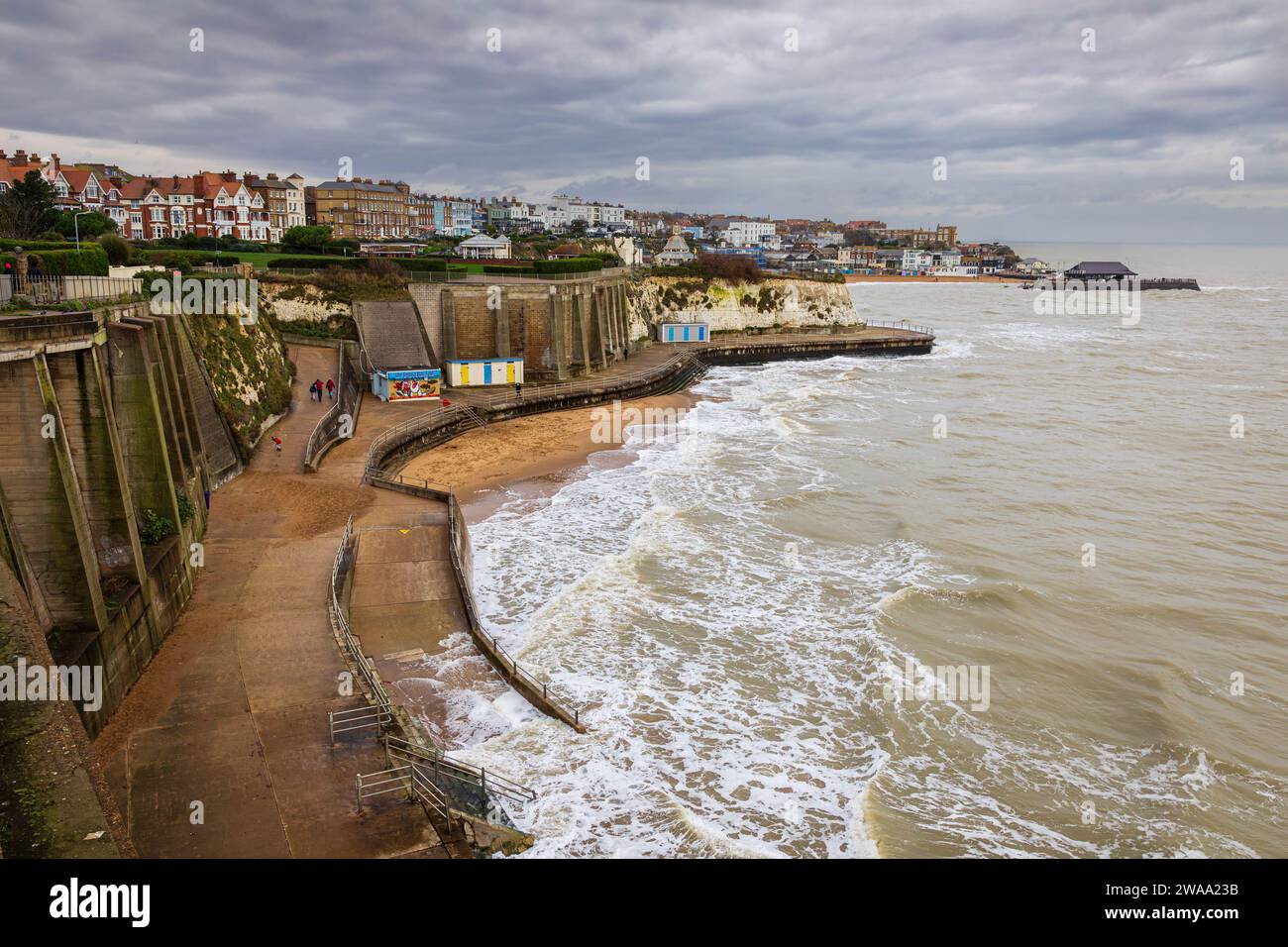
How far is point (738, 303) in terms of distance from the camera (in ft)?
229

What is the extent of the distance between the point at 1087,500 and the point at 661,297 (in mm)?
43532

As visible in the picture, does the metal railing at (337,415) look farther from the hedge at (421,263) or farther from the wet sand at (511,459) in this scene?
the hedge at (421,263)

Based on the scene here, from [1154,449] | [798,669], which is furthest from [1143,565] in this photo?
[1154,449]

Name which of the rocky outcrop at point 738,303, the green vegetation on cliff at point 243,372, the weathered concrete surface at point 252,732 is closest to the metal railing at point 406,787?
the weathered concrete surface at point 252,732

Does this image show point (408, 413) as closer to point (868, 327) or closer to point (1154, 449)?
point (1154, 449)

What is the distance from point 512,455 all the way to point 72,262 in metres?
15.3

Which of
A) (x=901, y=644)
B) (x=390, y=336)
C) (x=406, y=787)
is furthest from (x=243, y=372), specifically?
(x=901, y=644)

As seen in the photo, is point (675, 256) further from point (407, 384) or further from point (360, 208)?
point (407, 384)

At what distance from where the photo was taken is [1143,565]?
2191 centimetres

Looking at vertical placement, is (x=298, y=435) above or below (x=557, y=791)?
above

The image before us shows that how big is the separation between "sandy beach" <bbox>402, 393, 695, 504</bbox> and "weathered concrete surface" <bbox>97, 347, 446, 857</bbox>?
31.7ft

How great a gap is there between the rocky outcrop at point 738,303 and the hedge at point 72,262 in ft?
130

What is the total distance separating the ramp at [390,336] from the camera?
3925cm
